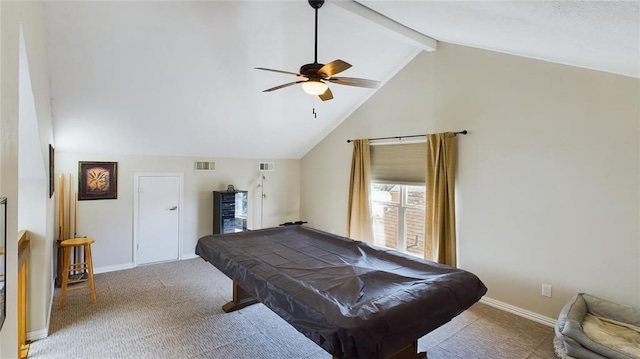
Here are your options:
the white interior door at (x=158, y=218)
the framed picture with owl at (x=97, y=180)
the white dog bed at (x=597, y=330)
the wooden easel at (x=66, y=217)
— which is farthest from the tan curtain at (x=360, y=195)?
the wooden easel at (x=66, y=217)

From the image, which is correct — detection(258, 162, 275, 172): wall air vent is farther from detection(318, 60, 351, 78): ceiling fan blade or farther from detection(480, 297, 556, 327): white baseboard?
detection(480, 297, 556, 327): white baseboard

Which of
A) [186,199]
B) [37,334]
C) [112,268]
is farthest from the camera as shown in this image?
[186,199]

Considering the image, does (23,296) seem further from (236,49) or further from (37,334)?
(236,49)

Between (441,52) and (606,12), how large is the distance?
269 centimetres

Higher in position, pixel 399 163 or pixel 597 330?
pixel 399 163

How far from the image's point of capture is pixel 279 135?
546 cm

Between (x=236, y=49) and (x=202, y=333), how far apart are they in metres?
2.85

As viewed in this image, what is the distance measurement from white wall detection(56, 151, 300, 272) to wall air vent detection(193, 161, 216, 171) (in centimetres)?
6

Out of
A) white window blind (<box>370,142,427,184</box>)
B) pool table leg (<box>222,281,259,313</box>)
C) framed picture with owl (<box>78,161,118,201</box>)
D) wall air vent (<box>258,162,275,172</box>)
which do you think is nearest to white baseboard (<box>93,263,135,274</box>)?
framed picture with owl (<box>78,161,118,201</box>)

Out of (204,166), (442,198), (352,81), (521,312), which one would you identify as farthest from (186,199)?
(521,312)

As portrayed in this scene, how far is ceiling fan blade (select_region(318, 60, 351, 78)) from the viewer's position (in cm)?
235

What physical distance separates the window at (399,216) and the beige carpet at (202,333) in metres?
1.22

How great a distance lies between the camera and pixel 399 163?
4.66 metres

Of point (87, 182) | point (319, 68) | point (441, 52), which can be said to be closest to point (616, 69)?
point (441, 52)
